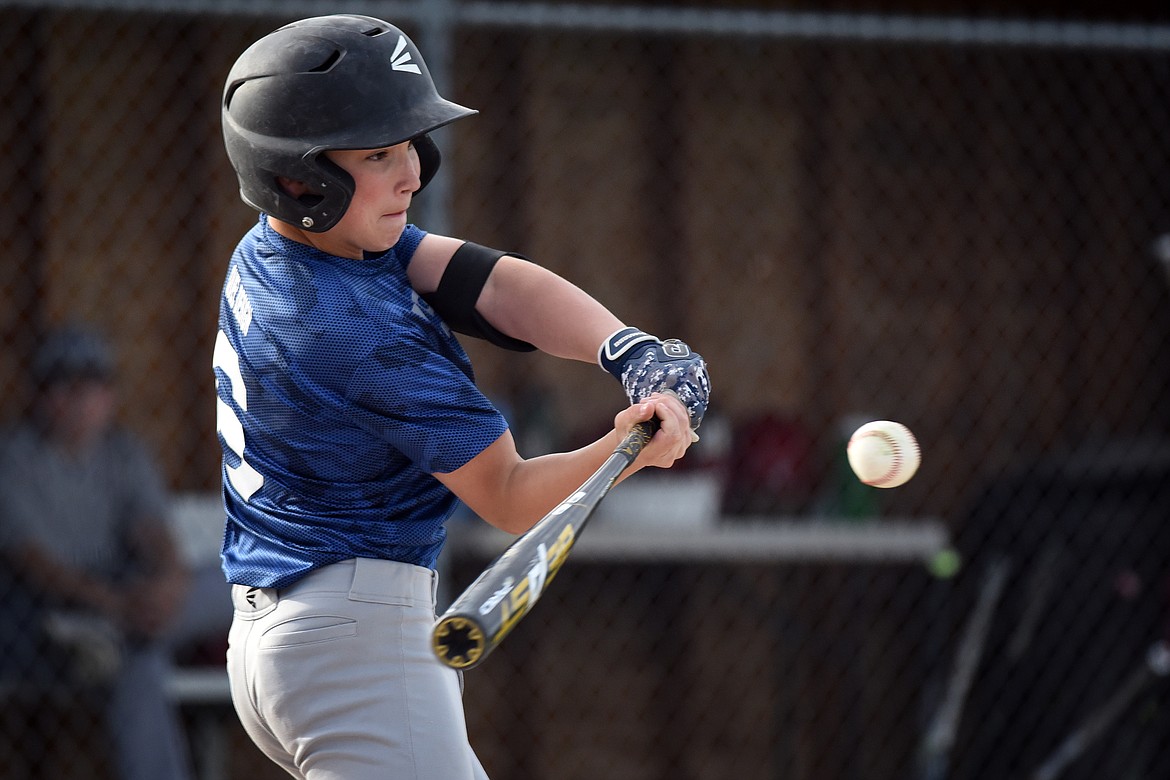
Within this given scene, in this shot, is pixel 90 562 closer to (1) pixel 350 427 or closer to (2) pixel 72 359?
(2) pixel 72 359

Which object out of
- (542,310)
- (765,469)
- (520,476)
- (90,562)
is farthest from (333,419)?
(765,469)

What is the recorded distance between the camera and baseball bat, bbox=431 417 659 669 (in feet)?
5.01

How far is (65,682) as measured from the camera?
425cm

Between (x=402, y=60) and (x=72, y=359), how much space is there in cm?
274

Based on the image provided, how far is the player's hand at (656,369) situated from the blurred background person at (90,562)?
8.62 ft

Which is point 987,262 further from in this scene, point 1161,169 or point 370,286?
point 370,286

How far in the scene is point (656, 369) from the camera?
198cm

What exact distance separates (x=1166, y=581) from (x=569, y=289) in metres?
3.37

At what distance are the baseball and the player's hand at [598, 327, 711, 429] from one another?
0.32 m

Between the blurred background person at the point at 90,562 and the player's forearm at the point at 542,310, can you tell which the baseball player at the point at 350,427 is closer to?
the player's forearm at the point at 542,310

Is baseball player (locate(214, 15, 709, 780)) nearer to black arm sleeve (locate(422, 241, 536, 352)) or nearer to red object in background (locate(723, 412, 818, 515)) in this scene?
black arm sleeve (locate(422, 241, 536, 352))

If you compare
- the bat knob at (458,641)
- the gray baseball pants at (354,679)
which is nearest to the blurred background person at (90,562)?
the gray baseball pants at (354,679)

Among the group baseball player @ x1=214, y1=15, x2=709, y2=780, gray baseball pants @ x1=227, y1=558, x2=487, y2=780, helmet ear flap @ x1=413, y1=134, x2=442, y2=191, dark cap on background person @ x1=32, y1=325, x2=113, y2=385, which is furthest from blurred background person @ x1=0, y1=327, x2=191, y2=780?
helmet ear flap @ x1=413, y1=134, x2=442, y2=191

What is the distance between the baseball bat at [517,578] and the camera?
153 cm
